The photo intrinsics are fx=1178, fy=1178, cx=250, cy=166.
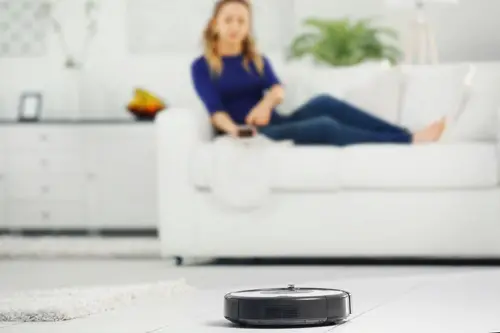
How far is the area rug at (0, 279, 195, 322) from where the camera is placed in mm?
2697

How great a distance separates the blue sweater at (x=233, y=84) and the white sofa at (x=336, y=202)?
0.22 metres

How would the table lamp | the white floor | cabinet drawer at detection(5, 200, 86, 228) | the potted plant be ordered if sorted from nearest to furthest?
the white floor
the table lamp
the potted plant
cabinet drawer at detection(5, 200, 86, 228)

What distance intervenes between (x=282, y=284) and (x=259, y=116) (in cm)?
133

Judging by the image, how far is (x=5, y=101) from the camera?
24.5ft

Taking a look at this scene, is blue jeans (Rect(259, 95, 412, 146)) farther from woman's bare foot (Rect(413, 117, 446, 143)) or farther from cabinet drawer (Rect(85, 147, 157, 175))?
cabinet drawer (Rect(85, 147, 157, 175))

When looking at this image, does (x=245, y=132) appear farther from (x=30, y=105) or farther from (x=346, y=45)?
(x=30, y=105)

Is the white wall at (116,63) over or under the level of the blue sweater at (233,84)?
over

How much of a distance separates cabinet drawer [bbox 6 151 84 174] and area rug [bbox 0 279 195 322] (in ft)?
11.2

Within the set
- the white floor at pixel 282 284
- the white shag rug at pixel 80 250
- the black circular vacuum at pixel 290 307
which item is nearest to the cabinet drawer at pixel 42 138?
the white shag rug at pixel 80 250

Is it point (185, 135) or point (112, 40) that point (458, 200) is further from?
point (112, 40)

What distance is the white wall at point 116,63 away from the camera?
7203mm

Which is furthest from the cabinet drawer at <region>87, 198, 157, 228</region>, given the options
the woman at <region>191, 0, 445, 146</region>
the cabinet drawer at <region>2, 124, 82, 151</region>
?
the woman at <region>191, 0, 445, 146</region>

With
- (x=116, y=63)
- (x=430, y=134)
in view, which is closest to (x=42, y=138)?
(x=116, y=63)

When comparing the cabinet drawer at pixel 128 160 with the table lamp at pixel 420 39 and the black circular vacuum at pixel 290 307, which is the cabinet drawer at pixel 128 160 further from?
the black circular vacuum at pixel 290 307
